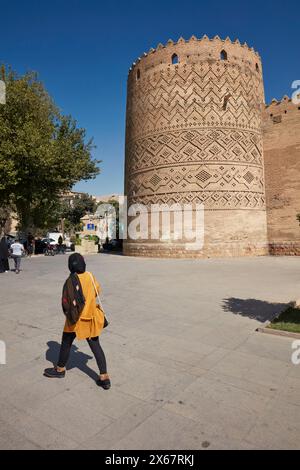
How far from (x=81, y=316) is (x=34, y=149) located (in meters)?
17.7

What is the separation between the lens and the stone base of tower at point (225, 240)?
17391 millimetres

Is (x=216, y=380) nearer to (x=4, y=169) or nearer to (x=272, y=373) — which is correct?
(x=272, y=373)

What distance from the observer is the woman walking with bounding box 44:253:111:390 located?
3262 mm

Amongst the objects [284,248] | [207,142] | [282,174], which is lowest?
[284,248]

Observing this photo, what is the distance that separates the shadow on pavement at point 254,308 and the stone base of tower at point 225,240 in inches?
408

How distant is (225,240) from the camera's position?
17406 mm

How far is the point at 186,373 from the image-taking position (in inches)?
139

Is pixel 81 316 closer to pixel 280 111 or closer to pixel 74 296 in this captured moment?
A: pixel 74 296

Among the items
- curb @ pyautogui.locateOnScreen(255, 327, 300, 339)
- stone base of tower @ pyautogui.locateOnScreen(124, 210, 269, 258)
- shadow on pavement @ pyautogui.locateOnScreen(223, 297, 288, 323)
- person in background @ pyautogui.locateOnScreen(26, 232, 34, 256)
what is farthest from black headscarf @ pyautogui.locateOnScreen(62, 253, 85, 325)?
person in background @ pyautogui.locateOnScreen(26, 232, 34, 256)

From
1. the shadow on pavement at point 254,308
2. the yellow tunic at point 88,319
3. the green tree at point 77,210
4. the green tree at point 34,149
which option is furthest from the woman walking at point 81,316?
the green tree at point 77,210

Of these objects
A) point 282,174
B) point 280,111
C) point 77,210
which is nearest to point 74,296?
point 282,174

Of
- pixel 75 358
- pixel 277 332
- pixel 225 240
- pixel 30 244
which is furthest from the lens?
pixel 30 244

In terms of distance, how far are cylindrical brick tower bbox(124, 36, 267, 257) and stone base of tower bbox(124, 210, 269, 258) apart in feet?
0.18
